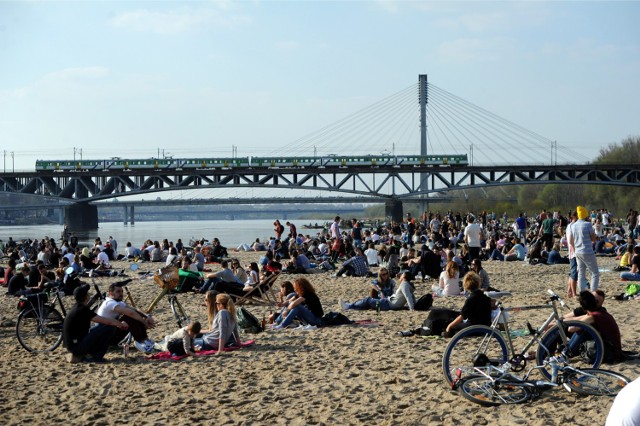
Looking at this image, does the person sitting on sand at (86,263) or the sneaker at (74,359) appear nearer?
the sneaker at (74,359)

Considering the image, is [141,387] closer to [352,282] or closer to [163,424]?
[163,424]

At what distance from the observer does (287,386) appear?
8156 millimetres

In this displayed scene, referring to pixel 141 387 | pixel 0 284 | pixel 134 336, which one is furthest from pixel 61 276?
pixel 141 387

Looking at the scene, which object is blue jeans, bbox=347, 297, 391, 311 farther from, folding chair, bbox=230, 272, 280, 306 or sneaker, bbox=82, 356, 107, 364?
sneaker, bbox=82, 356, 107, 364

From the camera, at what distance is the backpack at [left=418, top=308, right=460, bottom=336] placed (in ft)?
33.3

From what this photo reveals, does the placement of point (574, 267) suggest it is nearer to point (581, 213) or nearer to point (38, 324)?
point (581, 213)

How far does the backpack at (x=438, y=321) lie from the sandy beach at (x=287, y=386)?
0.94ft

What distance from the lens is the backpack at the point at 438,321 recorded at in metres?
10.2

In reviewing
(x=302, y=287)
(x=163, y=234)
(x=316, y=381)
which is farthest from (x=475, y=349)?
(x=163, y=234)

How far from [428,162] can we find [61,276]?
63.4 m

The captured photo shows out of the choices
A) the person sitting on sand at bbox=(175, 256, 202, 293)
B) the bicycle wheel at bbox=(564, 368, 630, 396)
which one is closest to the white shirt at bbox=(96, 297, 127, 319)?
the bicycle wheel at bbox=(564, 368, 630, 396)

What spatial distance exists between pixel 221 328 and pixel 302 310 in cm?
187

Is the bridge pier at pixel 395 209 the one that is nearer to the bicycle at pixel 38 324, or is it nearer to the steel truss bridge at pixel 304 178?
the steel truss bridge at pixel 304 178

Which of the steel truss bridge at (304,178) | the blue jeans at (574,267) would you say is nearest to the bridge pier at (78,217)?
the steel truss bridge at (304,178)
